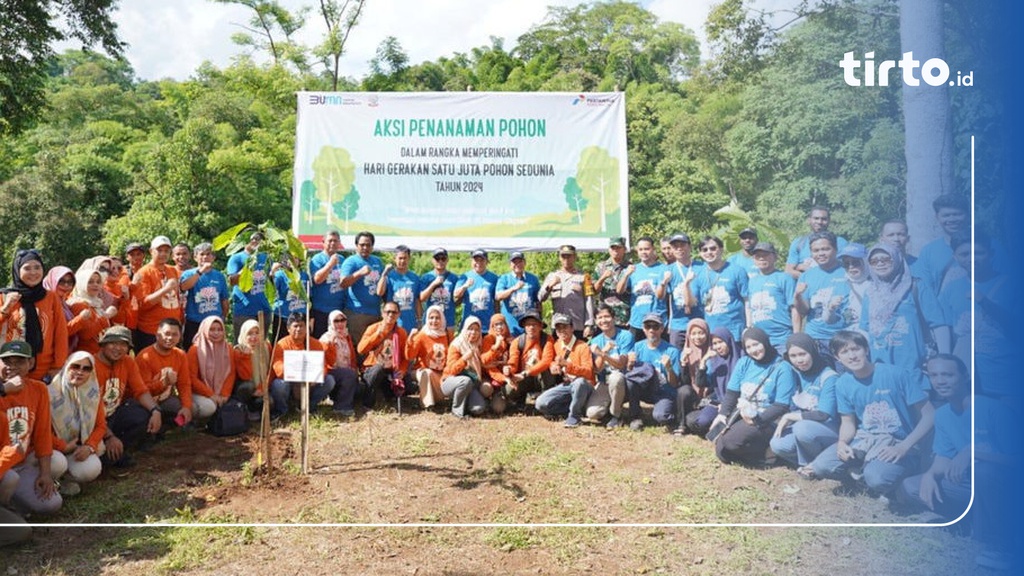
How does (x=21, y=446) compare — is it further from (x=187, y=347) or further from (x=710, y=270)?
(x=710, y=270)

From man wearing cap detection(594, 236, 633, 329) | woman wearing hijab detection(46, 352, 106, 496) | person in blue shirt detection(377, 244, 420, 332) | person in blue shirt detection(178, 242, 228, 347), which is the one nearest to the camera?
woman wearing hijab detection(46, 352, 106, 496)

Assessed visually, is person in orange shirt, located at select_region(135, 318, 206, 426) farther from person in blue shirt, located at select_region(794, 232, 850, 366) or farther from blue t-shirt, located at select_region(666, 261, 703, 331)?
person in blue shirt, located at select_region(794, 232, 850, 366)

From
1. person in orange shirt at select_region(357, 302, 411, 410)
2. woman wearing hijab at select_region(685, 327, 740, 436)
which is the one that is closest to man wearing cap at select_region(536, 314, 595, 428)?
woman wearing hijab at select_region(685, 327, 740, 436)

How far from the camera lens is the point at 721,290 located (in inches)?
205

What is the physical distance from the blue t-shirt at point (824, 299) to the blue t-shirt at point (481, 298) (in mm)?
2727

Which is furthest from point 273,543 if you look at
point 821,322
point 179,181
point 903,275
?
point 179,181

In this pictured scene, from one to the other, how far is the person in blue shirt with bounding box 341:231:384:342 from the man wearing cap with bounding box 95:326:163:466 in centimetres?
180

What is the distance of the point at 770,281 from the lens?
4684 mm

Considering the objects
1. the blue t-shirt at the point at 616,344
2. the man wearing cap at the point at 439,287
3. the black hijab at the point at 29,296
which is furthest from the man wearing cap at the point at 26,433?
the blue t-shirt at the point at 616,344

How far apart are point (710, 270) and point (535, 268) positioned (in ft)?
22.6

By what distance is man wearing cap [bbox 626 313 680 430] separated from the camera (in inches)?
211

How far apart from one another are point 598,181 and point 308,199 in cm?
314

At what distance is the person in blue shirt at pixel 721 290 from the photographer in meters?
5.13

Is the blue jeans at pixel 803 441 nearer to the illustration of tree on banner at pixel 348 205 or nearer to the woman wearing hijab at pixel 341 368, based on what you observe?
the woman wearing hijab at pixel 341 368
